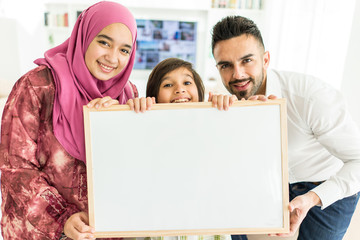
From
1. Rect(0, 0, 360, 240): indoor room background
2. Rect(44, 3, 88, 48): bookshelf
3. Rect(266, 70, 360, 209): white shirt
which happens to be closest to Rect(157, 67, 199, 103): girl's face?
A: Rect(266, 70, 360, 209): white shirt

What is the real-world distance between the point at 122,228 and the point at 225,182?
389 millimetres

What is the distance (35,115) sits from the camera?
1.03 meters

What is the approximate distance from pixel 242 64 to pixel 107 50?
0.66 m

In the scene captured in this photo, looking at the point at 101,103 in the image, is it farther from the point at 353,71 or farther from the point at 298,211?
the point at 353,71

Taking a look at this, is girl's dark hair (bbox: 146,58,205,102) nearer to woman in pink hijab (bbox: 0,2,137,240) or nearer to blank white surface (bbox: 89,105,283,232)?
woman in pink hijab (bbox: 0,2,137,240)

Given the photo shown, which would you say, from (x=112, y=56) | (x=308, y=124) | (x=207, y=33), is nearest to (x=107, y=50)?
(x=112, y=56)

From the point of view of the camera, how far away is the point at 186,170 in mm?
1014

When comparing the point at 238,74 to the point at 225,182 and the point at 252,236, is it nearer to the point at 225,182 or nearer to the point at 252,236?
the point at 225,182

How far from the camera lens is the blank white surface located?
3.25 feet

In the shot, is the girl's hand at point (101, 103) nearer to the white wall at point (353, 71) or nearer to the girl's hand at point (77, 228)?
the girl's hand at point (77, 228)

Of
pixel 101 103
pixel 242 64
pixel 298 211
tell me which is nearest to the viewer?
pixel 101 103

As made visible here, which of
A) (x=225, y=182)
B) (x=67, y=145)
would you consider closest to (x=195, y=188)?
(x=225, y=182)

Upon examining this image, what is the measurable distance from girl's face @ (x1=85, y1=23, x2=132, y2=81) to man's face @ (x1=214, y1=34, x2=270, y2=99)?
1.70 feet

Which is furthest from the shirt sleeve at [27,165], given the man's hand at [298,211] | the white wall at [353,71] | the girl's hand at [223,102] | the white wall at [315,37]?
the white wall at [315,37]
